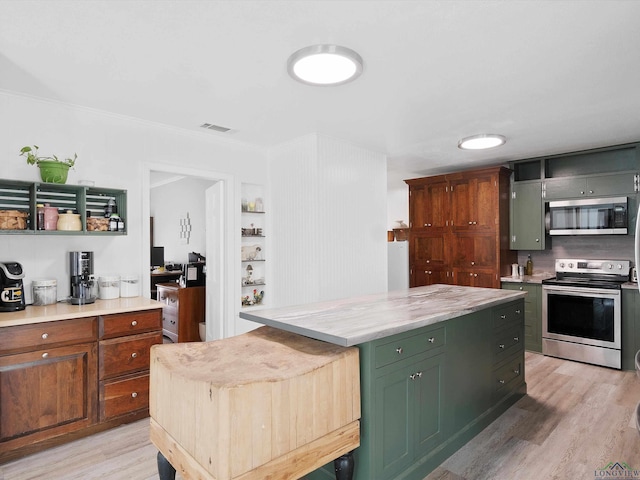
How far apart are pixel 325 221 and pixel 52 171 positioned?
2.35 metres

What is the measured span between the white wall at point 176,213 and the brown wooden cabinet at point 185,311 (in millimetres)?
2292

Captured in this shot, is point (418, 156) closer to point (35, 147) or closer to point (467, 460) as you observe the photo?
point (467, 460)

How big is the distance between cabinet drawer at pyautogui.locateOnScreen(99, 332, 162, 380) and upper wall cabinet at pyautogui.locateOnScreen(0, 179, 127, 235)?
33.8 inches

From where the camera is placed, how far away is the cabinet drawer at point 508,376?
2.89 m

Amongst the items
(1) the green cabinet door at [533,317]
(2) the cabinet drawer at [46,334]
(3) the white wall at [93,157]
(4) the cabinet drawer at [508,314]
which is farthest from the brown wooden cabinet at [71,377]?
(1) the green cabinet door at [533,317]

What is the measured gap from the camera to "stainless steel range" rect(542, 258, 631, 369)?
4.05 m

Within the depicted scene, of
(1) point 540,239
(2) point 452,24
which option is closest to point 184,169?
(2) point 452,24

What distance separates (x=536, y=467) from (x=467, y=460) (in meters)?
0.39

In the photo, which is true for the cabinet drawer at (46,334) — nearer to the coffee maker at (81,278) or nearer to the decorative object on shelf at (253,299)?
the coffee maker at (81,278)

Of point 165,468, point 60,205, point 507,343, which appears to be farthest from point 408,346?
point 60,205

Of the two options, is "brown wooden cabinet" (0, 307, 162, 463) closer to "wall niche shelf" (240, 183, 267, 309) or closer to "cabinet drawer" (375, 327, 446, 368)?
"wall niche shelf" (240, 183, 267, 309)

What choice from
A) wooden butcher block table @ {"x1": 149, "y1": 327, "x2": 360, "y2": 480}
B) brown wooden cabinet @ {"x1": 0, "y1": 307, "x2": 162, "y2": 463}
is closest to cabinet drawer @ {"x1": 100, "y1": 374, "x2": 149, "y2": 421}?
brown wooden cabinet @ {"x1": 0, "y1": 307, "x2": 162, "y2": 463}

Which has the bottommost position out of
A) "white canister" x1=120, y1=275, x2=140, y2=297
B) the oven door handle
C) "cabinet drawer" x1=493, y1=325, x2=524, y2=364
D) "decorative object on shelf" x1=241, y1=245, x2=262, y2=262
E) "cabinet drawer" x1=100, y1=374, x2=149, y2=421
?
"cabinet drawer" x1=100, y1=374, x2=149, y2=421

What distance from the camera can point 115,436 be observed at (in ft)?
8.68
